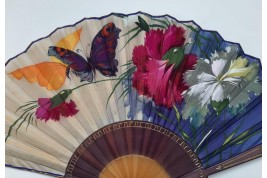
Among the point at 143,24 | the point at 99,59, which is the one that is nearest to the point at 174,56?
the point at 143,24

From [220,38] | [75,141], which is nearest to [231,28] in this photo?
[220,38]

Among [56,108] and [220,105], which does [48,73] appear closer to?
[56,108]

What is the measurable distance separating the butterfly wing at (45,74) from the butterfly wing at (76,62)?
0.09ft

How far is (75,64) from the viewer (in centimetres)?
129

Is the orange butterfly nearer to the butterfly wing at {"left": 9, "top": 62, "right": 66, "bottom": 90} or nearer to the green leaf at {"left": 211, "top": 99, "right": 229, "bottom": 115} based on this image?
the butterfly wing at {"left": 9, "top": 62, "right": 66, "bottom": 90}

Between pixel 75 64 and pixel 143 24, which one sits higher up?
pixel 143 24

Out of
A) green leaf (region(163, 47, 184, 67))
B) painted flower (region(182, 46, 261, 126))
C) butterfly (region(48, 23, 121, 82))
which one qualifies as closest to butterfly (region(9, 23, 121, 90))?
butterfly (region(48, 23, 121, 82))

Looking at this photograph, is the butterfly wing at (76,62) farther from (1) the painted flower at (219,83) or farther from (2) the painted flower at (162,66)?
(1) the painted flower at (219,83)

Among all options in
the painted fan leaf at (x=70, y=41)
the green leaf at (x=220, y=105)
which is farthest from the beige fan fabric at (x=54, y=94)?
the green leaf at (x=220, y=105)

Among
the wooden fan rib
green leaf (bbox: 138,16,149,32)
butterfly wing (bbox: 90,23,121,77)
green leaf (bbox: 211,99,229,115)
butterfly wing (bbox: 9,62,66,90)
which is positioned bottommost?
the wooden fan rib

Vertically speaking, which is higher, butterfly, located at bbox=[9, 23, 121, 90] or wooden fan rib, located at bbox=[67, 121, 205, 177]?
butterfly, located at bbox=[9, 23, 121, 90]

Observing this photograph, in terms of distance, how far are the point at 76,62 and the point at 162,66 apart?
0.30m

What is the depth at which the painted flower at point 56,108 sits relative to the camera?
127 centimetres

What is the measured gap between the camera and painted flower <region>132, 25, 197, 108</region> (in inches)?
49.4
